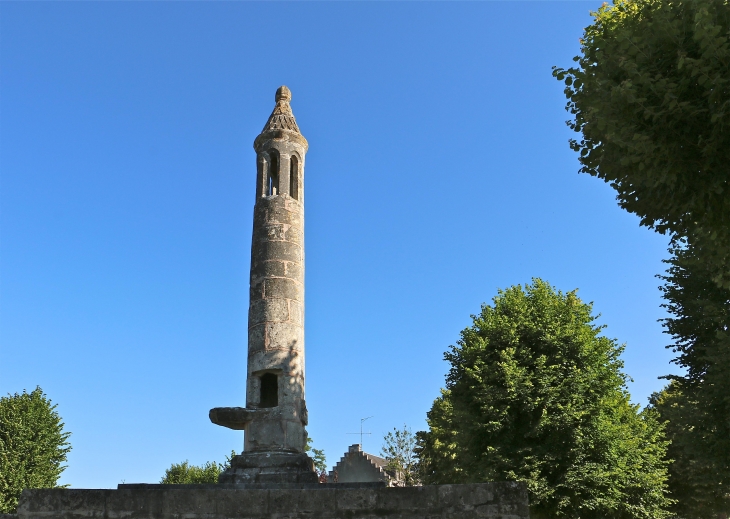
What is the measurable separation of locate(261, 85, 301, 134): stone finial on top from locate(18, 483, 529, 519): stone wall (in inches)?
337

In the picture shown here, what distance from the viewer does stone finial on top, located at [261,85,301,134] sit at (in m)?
15.7

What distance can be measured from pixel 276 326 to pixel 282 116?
16.6 feet

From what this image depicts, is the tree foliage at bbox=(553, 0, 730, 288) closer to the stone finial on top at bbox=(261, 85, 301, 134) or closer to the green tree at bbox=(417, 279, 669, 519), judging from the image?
the stone finial on top at bbox=(261, 85, 301, 134)

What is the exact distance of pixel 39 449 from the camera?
107 feet

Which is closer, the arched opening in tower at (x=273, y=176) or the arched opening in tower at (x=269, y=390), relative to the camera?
the arched opening in tower at (x=269, y=390)

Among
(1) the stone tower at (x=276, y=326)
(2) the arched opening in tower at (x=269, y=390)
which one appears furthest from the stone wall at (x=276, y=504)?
(2) the arched opening in tower at (x=269, y=390)

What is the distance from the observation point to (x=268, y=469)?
12.7m

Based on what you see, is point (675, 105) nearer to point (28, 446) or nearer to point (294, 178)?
point (294, 178)

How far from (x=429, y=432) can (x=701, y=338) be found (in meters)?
15.5

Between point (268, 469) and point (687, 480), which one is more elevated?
point (687, 480)

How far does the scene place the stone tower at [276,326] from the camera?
12906 mm

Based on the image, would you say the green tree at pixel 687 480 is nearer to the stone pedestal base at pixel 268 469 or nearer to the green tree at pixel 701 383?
the green tree at pixel 701 383

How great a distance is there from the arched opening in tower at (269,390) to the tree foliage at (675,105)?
7861 mm

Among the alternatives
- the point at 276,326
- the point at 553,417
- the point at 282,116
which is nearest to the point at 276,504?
the point at 276,326
